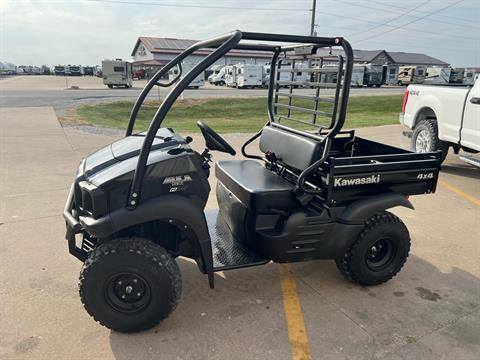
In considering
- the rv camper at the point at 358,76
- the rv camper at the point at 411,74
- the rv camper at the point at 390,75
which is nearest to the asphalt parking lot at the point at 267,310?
the rv camper at the point at 358,76

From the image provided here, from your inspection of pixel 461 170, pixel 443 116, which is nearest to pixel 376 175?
pixel 443 116

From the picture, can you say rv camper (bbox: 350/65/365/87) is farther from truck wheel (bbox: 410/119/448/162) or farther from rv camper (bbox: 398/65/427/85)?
truck wheel (bbox: 410/119/448/162)

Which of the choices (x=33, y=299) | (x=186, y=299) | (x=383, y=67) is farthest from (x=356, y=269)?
(x=383, y=67)

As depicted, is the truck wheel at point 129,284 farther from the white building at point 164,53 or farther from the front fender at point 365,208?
the white building at point 164,53

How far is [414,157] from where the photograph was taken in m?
3.35

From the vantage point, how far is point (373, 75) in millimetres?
39875

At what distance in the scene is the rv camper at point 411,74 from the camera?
41713 mm

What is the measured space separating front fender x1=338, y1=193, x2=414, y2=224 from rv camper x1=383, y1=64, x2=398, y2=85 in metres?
41.4

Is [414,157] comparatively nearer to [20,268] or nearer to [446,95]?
[20,268]

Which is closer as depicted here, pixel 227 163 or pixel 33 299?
pixel 33 299

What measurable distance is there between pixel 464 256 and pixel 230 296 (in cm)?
241

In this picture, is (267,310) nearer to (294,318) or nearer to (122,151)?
(294,318)

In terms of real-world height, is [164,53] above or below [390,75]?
above

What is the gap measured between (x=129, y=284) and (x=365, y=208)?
183 cm
